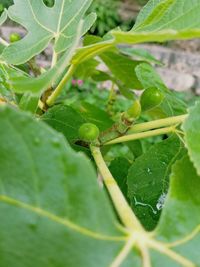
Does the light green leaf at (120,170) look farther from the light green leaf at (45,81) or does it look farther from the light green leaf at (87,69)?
the light green leaf at (45,81)

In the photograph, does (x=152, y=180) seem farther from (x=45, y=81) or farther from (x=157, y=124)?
(x=45, y=81)

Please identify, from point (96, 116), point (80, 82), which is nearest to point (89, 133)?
point (96, 116)

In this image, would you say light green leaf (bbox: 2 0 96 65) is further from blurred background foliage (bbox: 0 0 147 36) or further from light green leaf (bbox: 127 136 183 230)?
blurred background foliage (bbox: 0 0 147 36)

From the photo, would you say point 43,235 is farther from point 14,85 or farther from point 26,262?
point 14,85

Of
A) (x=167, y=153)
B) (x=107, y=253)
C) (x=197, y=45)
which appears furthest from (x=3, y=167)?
(x=197, y=45)

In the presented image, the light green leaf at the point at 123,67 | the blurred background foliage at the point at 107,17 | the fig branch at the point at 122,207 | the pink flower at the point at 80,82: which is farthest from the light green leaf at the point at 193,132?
the blurred background foliage at the point at 107,17
